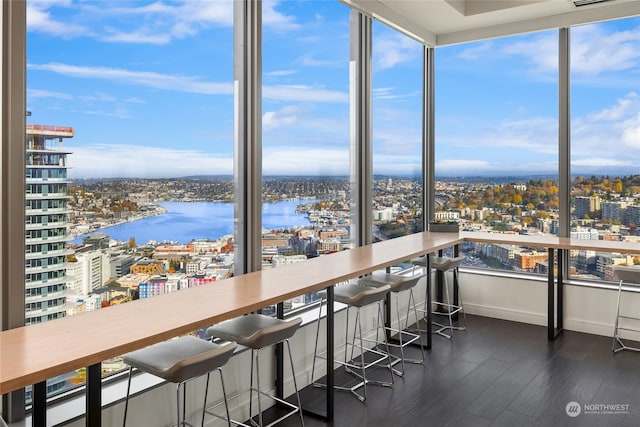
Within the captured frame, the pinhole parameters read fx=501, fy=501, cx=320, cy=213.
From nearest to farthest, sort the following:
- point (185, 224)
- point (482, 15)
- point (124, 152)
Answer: point (124, 152), point (185, 224), point (482, 15)

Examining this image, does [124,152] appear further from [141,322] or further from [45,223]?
[141,322]

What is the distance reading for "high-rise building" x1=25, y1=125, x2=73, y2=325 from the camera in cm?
223

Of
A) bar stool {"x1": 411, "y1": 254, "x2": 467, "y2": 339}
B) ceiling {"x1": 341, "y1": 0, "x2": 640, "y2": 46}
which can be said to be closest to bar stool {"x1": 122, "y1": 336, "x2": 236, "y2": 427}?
bar stool {"x1": 411, "y1": 254, "x2": 467, "y2": 339}

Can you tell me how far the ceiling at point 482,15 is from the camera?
448 centimetres

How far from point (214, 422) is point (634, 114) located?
4.44m

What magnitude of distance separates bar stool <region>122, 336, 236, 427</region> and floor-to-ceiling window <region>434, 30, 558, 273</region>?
3902 mm

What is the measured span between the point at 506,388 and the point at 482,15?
3.44 metres

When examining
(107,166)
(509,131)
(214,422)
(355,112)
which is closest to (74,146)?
(107,166)

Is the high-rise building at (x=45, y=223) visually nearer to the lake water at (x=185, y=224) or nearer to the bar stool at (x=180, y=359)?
the lake water at (x=185, y=224)

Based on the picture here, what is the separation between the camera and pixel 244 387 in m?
3.09

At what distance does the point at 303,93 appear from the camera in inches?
149

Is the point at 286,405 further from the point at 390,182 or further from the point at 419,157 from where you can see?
the point at 419,157

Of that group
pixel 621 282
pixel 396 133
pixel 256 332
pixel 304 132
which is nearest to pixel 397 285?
pixel 304 132

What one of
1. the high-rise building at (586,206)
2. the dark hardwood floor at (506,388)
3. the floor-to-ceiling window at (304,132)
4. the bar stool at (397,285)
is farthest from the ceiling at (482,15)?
the dark hardwood floor at (506,388)
